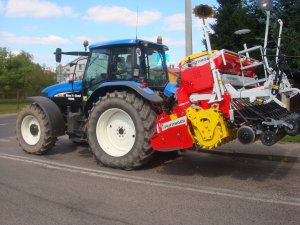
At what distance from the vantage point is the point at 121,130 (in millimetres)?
7270

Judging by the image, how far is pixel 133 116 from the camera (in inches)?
265

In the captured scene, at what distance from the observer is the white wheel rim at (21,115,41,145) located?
8.67 meters

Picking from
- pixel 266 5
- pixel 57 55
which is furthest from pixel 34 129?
pixel 266 5

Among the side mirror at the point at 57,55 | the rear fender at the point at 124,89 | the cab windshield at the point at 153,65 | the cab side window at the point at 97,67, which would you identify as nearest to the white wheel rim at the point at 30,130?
the side mirror at the point at 57,55

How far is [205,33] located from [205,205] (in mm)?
2698

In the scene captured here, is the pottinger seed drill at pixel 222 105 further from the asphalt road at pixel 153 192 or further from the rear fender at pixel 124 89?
the asphalt road at pixel 153 192

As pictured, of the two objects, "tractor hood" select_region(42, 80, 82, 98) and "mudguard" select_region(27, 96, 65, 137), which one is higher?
"tractor hood" select_region(42, 80, 82, 98)

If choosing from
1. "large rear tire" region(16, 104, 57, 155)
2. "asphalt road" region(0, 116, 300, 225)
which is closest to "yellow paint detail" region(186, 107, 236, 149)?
"asphalt road" region(0, 116, 300, 225)

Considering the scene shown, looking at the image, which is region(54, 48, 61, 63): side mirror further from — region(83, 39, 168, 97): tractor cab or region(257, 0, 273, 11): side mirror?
region(257, 0, 273, 11): side mirror

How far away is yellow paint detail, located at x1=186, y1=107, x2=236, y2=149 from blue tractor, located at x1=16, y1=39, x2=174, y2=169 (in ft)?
2.84

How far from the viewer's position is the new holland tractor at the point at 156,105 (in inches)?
232

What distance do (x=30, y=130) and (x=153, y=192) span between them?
4.22 metres

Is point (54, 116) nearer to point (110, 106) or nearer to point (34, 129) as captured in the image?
point (34, 129)

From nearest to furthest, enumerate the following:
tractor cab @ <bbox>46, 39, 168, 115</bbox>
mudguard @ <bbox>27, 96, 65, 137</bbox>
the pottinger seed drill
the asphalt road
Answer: the asphalt road, the pottinger seed drill, tractor cab @ <bbox>46, 39, 168, 115</bbox>, mudguard @ <bbox>27, 96, 65, 137</bbox>
